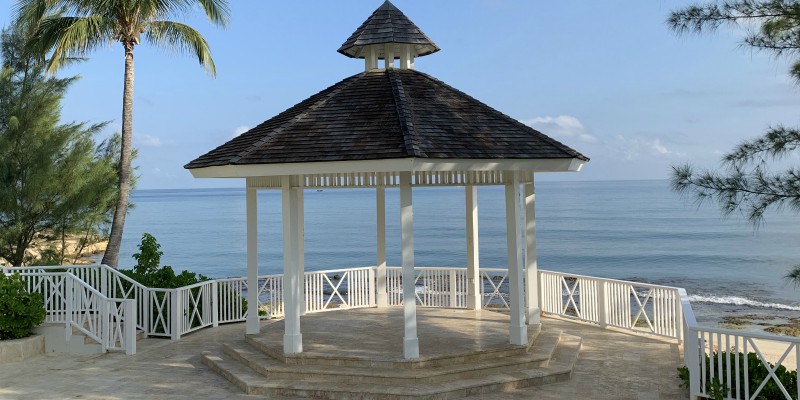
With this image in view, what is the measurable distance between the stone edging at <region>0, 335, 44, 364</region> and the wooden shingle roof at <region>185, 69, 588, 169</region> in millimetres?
4007

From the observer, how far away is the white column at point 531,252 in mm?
11422

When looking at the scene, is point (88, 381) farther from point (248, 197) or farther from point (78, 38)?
point (78, 38)

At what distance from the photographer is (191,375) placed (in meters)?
10.1

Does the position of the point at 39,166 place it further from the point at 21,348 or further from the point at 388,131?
the point at 388,131

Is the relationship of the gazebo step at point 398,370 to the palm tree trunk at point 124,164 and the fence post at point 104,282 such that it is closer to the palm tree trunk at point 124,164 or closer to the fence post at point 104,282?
the fence post at point 104,282

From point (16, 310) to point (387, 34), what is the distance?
765 centimetres

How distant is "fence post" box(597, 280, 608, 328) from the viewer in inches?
501

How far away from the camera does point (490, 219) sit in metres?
86.5

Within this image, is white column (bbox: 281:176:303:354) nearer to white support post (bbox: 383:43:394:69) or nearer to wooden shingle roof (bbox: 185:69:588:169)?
wooden shingle roof (bbox: 185:69:588:169)

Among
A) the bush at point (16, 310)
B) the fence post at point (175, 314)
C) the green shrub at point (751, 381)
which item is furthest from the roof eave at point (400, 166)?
the bush at point (16, 310)

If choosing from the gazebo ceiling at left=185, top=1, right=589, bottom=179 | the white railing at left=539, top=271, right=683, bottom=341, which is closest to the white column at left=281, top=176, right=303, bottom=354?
the gazebo ceiling at left=185, top=1, right=589, bottom=179

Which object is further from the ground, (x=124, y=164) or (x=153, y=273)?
(x=124, y=164)

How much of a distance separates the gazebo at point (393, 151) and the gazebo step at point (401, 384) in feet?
1.98

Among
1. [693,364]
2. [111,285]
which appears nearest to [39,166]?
[111,285]
